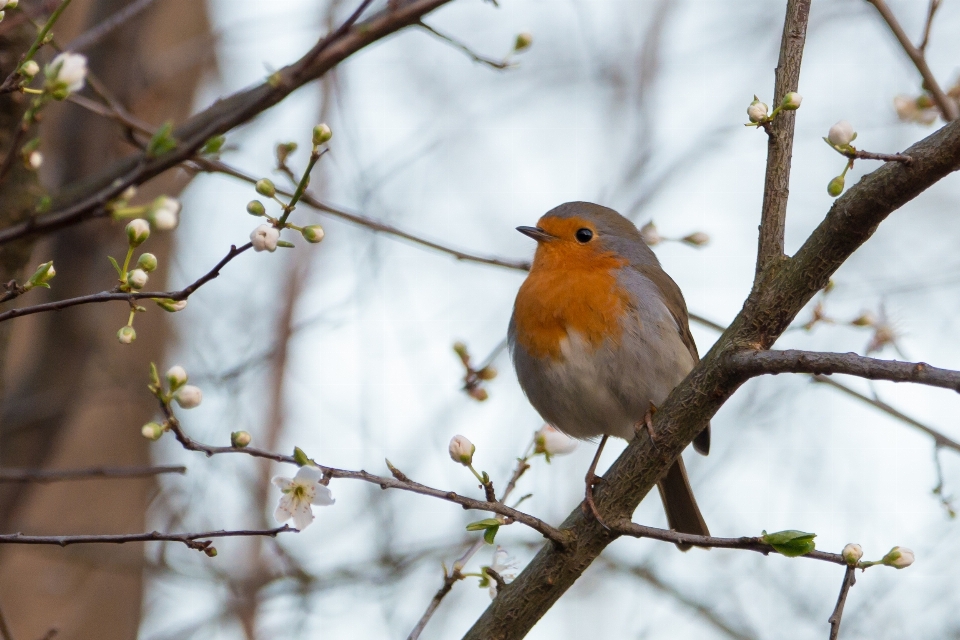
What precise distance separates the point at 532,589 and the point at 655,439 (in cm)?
59

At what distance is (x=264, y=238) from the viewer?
2.13 metres

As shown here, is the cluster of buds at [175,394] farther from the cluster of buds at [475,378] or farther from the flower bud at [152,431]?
the cluster of buds at [475,378]

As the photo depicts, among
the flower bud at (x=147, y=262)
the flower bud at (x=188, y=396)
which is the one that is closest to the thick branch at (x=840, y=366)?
the flower bud at (x=188, y=396)

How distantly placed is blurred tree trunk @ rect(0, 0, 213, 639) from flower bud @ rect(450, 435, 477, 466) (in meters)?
2.28

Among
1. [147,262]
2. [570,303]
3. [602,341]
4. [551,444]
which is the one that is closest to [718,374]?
[551,444]

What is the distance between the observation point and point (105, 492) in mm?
6156

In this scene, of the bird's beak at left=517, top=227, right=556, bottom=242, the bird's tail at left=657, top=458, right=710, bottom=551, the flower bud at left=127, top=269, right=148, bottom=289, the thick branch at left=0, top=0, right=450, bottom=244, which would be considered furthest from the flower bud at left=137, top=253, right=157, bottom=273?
the bird's tail at left=657, top=458, right=710, bottom=551

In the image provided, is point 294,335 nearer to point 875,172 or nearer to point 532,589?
point 532,589

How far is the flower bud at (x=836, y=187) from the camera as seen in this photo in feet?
8.16

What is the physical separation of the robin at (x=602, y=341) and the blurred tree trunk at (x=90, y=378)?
5.84ft

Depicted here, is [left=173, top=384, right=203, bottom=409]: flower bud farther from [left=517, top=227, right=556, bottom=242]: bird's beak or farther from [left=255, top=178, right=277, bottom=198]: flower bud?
[left=517, top=227, right=556, bottom=242]: bird's beak

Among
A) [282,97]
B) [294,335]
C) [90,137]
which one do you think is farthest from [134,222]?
[294,335]

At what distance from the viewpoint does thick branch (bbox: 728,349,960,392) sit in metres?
1.90

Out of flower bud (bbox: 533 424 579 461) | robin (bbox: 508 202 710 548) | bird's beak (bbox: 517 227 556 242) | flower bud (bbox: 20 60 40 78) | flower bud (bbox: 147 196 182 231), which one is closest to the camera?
flower bud (bbox: 147 196 182 231)
